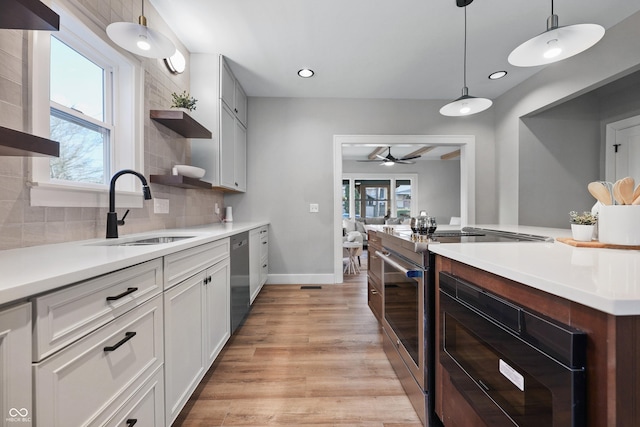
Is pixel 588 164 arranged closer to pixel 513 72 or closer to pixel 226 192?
pixel 513 72

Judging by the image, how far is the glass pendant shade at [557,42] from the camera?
132 cm

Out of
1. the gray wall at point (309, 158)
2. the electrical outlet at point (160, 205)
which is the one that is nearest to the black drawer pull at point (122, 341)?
the electrical outlet at point (160, 205)

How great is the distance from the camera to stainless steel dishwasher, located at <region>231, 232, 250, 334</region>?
83.3 inches

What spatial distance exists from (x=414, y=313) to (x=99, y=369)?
1315 millimetres

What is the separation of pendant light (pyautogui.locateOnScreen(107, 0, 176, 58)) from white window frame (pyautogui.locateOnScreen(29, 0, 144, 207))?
239mm

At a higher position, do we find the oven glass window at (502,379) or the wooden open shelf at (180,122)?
the wooden open shelf at (180,122)

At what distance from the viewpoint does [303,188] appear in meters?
3.80

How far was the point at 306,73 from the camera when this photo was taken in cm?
309

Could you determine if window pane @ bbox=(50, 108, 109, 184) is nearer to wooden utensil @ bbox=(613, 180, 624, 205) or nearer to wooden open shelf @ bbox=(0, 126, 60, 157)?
wooden open shelf @ bbox=(0, 126, 60, 157)

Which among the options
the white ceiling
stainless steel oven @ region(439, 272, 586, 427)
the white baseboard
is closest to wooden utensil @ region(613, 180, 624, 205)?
stainless steel oven @ region(439, 272, 586, 427)

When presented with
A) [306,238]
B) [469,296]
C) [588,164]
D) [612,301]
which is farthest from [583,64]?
[306,238]

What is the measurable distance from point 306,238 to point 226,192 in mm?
1276

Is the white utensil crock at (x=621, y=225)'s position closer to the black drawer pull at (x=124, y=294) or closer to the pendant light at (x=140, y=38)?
the black drawer pull at (x=124, y=294)
